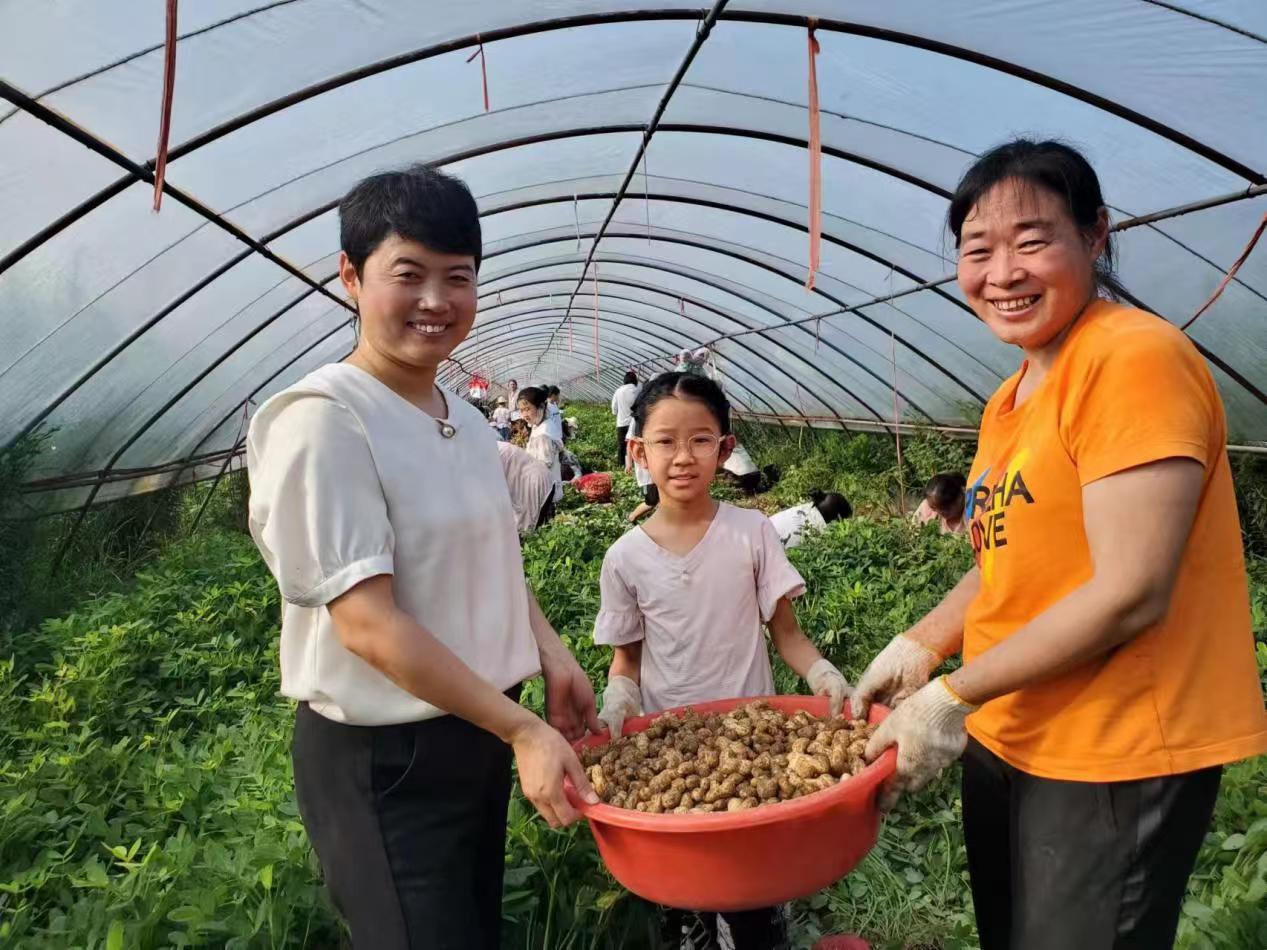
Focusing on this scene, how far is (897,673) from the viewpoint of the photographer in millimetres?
1871

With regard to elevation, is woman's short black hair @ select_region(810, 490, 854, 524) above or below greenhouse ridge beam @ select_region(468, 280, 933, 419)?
below

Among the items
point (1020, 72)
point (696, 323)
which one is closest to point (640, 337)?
point (696, 323)

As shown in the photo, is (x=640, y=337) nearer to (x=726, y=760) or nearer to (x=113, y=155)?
(x=113, y=155)

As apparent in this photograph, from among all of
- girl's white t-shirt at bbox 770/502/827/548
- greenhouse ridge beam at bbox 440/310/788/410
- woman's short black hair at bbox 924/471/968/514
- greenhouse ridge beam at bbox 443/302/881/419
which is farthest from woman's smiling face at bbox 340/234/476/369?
greenhouse ridge beam at bbox 440/310/788/410

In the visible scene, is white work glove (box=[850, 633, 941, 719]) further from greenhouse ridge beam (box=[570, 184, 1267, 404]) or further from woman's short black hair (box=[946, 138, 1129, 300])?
greenhouse ridge beam (box=[570, 184, 1267, 404])

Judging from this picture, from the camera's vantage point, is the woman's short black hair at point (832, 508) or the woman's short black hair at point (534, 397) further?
the woman's short black hair at point (534, 397)

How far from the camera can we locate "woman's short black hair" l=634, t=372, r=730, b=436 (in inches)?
92.4

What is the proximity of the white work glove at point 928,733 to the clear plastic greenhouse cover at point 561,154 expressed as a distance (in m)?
2.19

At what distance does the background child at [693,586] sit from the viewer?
2.31 meters

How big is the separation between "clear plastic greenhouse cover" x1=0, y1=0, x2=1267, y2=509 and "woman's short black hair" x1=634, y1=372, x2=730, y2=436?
1.31 meters

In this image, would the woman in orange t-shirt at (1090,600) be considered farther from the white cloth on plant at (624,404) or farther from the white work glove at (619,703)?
the white cloth on plant at (624,404)

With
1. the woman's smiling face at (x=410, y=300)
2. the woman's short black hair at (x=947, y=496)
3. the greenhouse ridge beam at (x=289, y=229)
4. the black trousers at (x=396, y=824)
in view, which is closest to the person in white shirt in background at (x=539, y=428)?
the greenhouse ridge beam at (x=289, y=229)

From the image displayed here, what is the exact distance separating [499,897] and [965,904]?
6.22ft

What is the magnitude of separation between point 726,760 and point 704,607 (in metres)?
0.64
